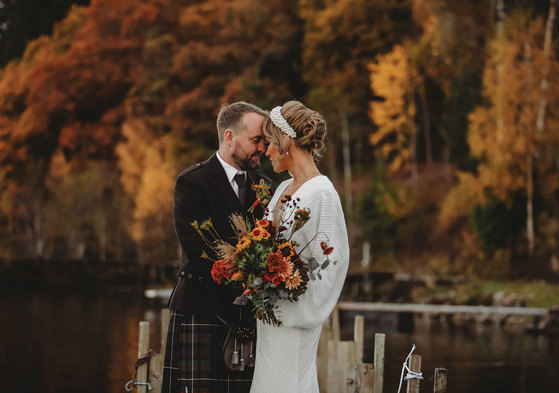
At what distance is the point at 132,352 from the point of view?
1387 centimetres

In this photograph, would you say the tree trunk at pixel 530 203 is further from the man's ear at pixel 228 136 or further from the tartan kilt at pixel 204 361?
the tartan kilt at pixel 204 361

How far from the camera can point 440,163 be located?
1095 inches

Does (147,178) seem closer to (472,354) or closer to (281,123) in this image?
(472,354)

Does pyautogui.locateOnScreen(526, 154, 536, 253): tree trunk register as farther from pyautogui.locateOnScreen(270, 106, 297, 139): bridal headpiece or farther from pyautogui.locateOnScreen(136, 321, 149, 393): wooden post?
pyautogui.locateOnScreen(270, 106, 297, 139): bridal headpiece

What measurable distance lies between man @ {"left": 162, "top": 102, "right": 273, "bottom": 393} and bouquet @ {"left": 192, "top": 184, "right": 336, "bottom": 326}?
0.41 m

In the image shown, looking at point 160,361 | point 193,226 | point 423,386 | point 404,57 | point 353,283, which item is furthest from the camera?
point 404,57

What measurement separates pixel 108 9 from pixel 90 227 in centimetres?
1079

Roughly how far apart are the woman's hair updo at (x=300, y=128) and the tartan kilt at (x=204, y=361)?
0.94m

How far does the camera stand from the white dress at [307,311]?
3490mm

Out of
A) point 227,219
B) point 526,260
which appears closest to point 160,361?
point 227,219

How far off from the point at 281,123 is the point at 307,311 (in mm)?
822

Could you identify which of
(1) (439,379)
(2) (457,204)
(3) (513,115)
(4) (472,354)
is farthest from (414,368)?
(2) (457,204)

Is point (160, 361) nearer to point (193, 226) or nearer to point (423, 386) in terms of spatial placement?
point (193, 226)

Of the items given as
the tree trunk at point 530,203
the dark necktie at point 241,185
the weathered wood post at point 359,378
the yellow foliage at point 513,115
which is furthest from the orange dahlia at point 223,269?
the tree trunk at point 530,203
